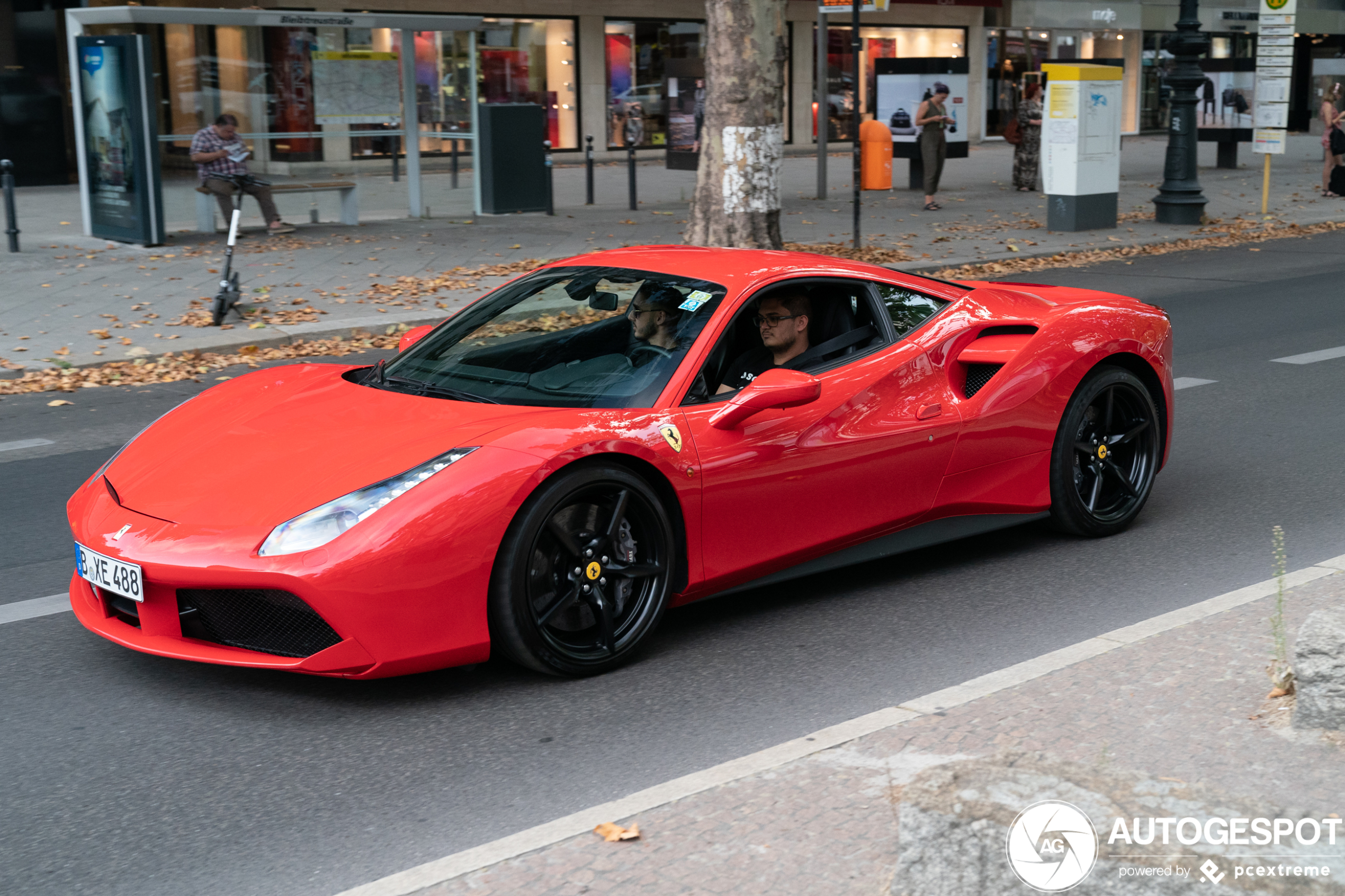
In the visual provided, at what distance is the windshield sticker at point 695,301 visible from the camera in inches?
193

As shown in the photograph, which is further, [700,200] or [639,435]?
[700,200]

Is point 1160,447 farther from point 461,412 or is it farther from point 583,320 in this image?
point 461,412

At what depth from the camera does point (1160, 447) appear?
6125mm

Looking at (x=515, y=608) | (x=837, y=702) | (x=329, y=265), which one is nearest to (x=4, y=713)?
(x=515, y=608)

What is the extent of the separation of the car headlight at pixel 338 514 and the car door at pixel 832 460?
37.7 inches

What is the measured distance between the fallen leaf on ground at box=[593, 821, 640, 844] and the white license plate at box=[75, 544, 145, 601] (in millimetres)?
1642

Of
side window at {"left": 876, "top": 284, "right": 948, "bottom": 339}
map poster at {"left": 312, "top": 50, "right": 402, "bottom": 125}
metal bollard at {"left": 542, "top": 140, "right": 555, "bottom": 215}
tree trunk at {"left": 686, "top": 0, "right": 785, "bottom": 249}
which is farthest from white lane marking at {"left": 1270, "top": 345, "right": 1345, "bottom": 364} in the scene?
map poster at {"left": 312, "top": 50, "right": 402, "bottom": 125}

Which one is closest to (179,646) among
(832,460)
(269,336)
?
(832,460)

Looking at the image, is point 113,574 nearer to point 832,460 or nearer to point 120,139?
point 832,460

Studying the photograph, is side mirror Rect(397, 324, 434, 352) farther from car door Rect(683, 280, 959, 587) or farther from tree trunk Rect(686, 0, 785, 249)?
tree trunk Rect(686, 0, 785, 249)

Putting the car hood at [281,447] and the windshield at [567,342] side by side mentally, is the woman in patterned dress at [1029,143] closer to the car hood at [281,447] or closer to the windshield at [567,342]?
the windshield at [567,342]

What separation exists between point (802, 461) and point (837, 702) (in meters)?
0.93

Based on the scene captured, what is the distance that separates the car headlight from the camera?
12.8 ft

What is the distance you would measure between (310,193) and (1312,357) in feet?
41.1
